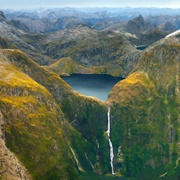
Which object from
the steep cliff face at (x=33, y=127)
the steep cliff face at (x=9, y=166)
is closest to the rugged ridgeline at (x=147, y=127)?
the steep cliff face at (x=33, y=127)

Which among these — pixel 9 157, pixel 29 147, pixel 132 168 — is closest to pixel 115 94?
pixel 132 168

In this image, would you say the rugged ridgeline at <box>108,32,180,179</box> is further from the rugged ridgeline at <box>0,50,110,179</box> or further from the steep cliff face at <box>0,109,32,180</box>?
the steep cliff face at <box>0,109,32,180</box>

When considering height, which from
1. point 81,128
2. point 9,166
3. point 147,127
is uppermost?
point 9,166

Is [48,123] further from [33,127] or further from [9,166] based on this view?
[9,166]

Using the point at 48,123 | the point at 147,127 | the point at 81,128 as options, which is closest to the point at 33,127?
the point at 48,123

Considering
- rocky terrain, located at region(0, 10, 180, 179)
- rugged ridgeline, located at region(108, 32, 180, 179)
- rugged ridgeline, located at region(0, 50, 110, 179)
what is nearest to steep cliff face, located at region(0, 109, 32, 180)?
rocky terrain, located at region(0, 10, 180, 179)

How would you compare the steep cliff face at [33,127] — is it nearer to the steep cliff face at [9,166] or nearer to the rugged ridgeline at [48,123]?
the rugged ridgeline at [48,123]

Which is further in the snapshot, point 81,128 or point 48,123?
point 81,128

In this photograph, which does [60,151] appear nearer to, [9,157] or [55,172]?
[55,172]
